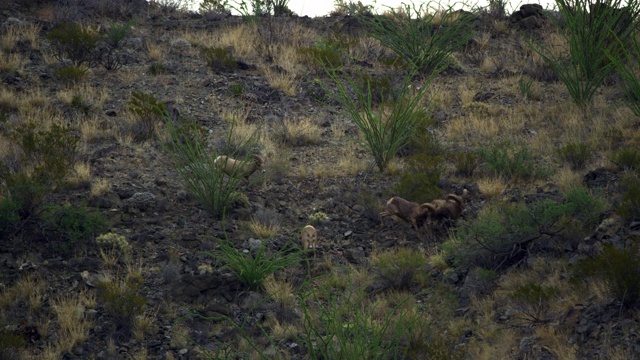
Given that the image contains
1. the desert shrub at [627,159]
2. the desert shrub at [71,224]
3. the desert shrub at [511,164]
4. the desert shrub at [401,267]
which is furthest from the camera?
the desert shrub at [511,164]

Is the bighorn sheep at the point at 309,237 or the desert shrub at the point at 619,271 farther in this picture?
the bighorn sheep at the point at 309,237

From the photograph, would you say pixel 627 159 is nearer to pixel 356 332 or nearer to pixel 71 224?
pixel 356 332

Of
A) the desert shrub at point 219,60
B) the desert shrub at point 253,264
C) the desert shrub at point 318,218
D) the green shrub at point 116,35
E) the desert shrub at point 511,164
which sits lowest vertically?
the desert shrub at point 253,264

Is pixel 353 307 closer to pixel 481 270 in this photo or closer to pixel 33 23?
pixel 481 270

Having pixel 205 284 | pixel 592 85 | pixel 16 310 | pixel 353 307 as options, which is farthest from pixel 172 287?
pixel 592 85

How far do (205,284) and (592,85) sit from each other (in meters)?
6.94

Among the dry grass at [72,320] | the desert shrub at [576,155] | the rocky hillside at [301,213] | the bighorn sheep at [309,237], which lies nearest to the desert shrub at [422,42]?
the rocky hillside at [301,213]

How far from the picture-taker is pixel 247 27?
614 inches

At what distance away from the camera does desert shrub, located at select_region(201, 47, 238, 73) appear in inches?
532

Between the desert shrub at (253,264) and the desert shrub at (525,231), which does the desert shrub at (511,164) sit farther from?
the desert shrub at (253,264)

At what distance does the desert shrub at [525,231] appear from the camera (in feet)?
22.5

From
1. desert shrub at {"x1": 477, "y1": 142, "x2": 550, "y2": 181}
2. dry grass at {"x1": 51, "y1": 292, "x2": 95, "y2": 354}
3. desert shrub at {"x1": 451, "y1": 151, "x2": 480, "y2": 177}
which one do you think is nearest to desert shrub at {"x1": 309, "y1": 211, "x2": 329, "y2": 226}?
desert shrub at {"x1": 451, "y1": 151, "x2": 480, "y2": 177}

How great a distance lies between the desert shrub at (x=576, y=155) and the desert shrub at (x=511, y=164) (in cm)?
34

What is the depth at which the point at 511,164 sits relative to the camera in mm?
8930
